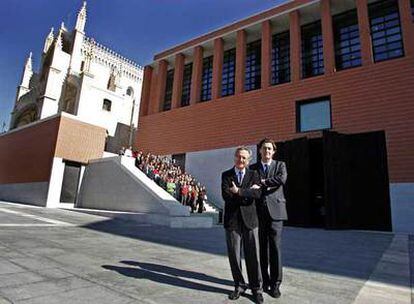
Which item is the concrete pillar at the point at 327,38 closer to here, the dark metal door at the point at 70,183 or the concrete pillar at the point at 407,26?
the concrete pillar at the point at 407,26

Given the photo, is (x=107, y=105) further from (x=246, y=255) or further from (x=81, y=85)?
(x=246, y=255)

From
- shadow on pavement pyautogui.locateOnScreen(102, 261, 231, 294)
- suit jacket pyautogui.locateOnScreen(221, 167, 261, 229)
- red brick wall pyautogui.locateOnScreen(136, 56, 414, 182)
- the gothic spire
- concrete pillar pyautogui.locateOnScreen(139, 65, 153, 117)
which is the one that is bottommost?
shadow on pavement pyautogui.locateOnScreen(102, 261, 231, 294)

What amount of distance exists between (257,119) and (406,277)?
49.1 ft

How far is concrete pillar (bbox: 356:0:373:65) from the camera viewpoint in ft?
53.1

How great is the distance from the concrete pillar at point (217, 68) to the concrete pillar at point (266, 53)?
11.2ft

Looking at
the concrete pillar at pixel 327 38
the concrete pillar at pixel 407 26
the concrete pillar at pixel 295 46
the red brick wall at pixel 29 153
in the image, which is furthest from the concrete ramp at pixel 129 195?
the concrete pillar at pixel 407 26

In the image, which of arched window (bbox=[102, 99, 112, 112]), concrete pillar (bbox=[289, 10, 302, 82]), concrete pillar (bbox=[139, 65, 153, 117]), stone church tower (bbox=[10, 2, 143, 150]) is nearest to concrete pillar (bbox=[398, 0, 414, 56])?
→ concrete pillar (bbox=[289, 10, 302, 82])

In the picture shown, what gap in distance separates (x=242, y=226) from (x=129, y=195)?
11759mm

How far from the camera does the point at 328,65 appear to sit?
17.2m

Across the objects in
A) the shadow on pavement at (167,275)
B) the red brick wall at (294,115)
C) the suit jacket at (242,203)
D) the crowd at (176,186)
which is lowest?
the shadow on pavement at (167,275)

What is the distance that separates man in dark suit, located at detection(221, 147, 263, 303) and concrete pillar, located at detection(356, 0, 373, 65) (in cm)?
1592

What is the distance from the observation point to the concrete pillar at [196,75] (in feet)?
74.3

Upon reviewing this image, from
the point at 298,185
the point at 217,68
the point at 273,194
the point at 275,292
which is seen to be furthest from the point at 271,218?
the point at 217,68

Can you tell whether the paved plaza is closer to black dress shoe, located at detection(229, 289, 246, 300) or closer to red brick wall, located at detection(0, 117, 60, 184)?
black dress shoe, located at detection(229, 289, 246, 300)
